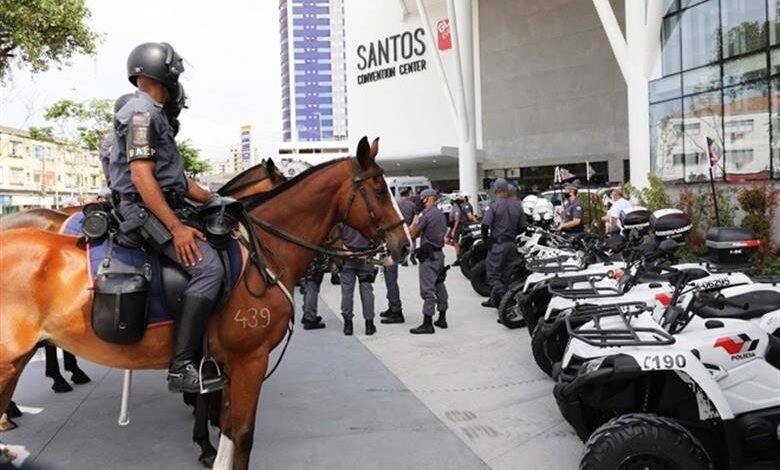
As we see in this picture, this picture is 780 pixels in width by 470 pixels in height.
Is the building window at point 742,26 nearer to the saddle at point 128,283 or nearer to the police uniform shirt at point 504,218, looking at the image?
the police uniform shirt at point 504,218

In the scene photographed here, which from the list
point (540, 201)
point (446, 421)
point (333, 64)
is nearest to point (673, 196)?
point (540, 201)

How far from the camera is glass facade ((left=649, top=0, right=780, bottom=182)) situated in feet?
43.5

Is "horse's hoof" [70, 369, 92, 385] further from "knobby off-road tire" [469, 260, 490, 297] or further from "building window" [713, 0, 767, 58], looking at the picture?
"building window" [713, 0, 767, 58]

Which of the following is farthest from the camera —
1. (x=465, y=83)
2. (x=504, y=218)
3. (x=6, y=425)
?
(x=465, y=83)

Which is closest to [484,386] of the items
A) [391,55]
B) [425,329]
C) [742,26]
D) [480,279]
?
[425,329]

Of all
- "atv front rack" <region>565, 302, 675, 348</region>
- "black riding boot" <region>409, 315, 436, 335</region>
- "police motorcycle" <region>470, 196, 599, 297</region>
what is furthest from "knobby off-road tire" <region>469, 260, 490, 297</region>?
"atv front rack" <region>565, 302, 675, 348</region>

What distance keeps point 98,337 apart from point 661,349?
115 inches

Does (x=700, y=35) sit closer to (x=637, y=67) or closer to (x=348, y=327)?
(x=637, y=67)

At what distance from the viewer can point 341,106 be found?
523 ft

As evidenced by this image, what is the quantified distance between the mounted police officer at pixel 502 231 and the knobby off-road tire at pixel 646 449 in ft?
19.5

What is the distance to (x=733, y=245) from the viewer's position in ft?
13.5

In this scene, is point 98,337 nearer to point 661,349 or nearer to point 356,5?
point 661,349

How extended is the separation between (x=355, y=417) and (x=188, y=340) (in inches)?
88.4

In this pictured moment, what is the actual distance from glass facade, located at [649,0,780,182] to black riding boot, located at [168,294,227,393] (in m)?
11.7
